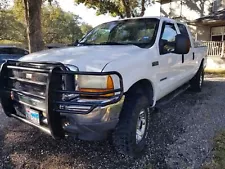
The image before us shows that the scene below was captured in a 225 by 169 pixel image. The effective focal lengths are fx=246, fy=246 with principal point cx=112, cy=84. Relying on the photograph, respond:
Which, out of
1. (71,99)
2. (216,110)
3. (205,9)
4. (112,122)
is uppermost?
(205,9)

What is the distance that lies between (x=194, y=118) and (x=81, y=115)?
2.84 m

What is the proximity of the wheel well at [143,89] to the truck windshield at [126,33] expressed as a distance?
0.62 meters

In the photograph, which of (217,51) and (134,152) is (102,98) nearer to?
(134,152)

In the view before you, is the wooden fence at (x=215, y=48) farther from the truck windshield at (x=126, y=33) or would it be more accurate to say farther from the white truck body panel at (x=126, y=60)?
the white truck body panel at (x=126, y=60)

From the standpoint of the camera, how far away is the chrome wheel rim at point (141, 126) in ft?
10.9

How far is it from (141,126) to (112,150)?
0.53 meters

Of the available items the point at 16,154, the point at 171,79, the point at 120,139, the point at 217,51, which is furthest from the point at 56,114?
the point at 217,51

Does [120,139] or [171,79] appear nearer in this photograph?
[120,139]

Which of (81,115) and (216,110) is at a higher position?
(81,115)

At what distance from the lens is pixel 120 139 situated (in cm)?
304

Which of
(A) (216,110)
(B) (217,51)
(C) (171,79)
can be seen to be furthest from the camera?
(B) (217,51)

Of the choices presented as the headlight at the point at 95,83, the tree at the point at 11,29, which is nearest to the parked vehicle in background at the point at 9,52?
the headlight at the point at 95,83

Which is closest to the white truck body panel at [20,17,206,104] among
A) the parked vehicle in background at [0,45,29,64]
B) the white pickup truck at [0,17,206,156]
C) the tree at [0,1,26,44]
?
the white pickup truck at [0,17,206,156]

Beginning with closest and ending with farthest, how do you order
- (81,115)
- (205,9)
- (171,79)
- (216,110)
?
(81,115) → (171,79) → (216,110) → (205,9)
